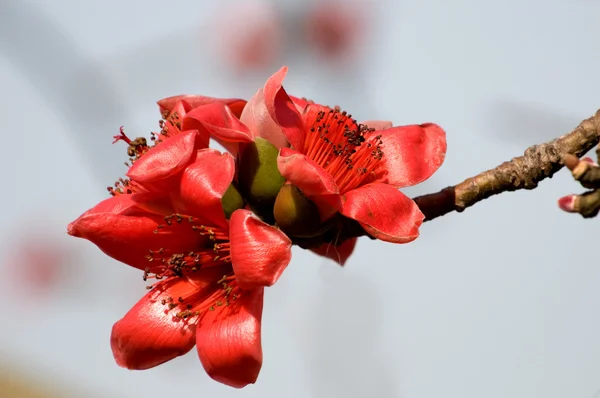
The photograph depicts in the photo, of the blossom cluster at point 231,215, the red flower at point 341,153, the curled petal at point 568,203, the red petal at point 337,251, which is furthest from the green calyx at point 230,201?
the curled petal at point 568,203

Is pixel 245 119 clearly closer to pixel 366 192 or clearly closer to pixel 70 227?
pixel 366 192

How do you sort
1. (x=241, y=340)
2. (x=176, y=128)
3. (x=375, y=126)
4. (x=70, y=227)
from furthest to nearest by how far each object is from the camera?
(x=375, y=126), (x=176, y=128), (x=70, y=227), (x=241, y=340)

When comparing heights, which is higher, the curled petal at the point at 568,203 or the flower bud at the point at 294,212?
the curled petal at the point at 568,203

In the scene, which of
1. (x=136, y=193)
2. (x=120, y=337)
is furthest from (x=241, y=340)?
(x=136, y=193)

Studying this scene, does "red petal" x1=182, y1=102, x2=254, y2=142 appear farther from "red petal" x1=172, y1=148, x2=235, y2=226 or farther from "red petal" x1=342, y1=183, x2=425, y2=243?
"red petal" x1=342, y1=183, x2=425, y2=243

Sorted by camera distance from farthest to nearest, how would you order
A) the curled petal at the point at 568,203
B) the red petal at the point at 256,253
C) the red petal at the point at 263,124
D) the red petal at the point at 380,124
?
1. the red petal at the point at 380,124
2. the red petal at the point at 263,124
3. the red petal at the point at 256,253
4. the curled petal at the point at 568,203

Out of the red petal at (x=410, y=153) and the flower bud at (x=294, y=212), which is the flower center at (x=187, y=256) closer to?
the flower bud at (x=294, y=212)
